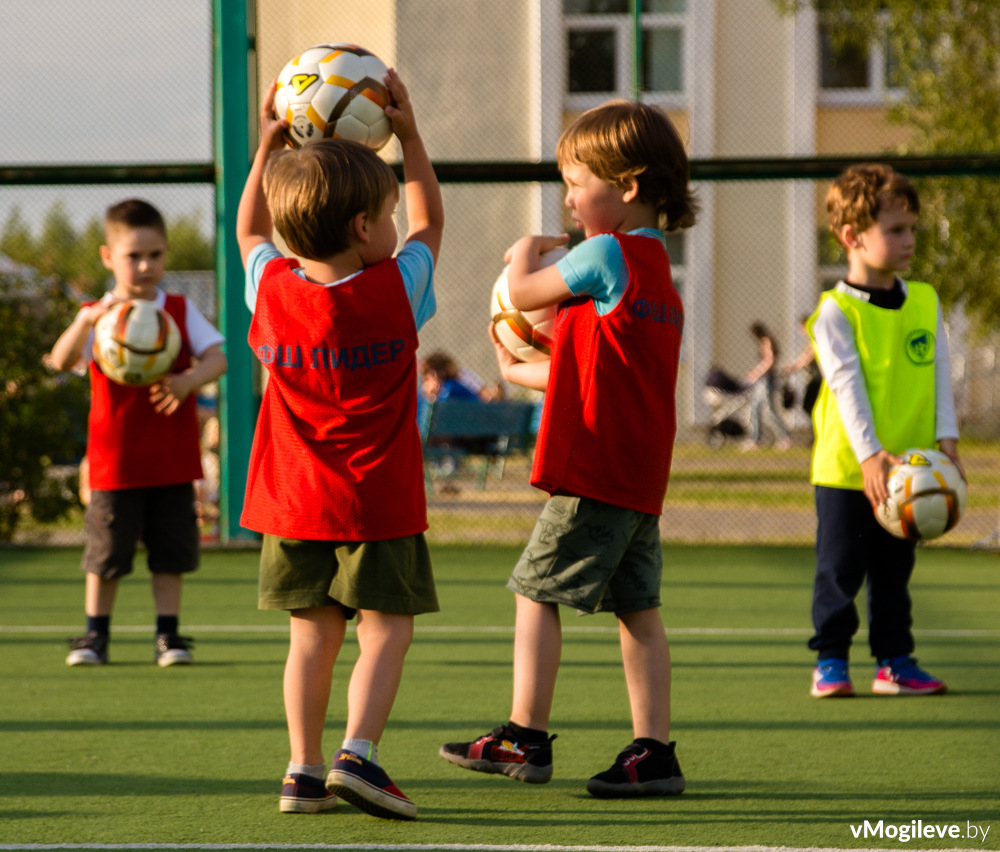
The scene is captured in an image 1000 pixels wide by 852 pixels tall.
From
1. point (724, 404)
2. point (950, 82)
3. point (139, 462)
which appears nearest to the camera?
point (139, 462)

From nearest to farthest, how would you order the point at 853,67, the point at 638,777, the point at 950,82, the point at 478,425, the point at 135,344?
the point at 638,777, the point at 135,344, the point at 950,82, the point at 478,425, the point at 853,67

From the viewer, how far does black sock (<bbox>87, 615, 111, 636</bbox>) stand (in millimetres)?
4629

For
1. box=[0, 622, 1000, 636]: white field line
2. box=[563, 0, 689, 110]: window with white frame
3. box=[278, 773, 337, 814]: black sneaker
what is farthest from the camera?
box=[563, 0, 689, 110]: window with white frame

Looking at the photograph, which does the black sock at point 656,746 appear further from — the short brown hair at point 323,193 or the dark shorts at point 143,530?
the dark shorts at point 143,530

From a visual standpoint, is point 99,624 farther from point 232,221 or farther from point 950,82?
point 950,82

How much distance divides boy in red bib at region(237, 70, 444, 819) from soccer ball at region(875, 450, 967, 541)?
1.67 m

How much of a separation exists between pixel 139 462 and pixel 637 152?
2.48 meters

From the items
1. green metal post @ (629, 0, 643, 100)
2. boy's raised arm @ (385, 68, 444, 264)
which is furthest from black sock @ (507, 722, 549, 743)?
green metal post @ (629, 0, 643, 100)

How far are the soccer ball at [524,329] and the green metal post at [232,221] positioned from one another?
412cm

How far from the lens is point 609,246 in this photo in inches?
117

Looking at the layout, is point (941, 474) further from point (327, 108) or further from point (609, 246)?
point (327, 108)

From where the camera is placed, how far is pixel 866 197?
13.3ft

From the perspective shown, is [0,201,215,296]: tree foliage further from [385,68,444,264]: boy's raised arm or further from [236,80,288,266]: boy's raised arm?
[385,68,444,264]: boy's raised arm

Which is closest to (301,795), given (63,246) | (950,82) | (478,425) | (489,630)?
(489,630)
